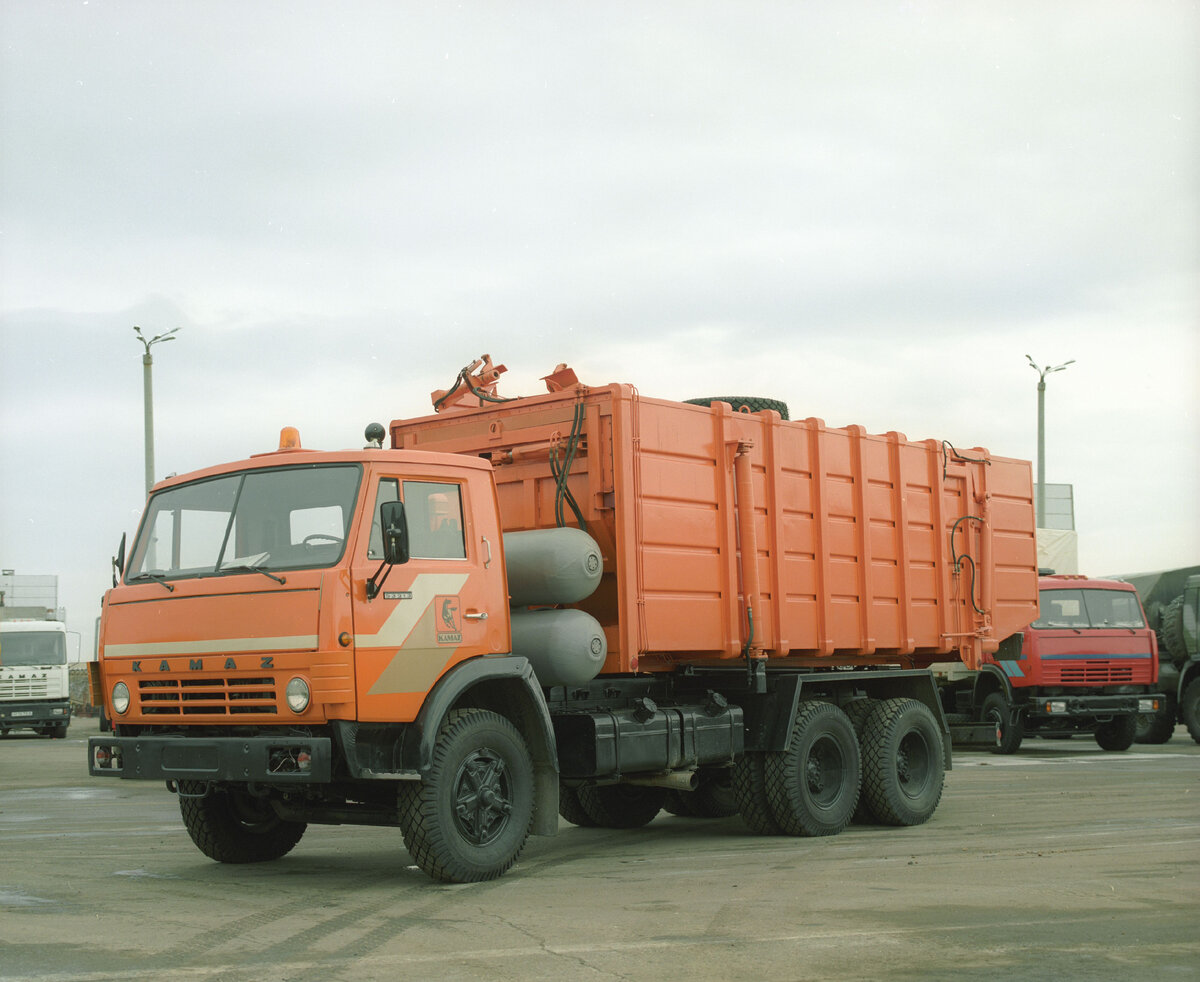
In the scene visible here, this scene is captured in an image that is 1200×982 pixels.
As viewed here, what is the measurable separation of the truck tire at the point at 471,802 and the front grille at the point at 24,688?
1000 inches

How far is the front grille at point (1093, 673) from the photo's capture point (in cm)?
2075

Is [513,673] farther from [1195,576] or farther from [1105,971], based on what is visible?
[1195,576]

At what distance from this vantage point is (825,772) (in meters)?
11.8

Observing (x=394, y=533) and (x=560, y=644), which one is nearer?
(x=394, y=533)

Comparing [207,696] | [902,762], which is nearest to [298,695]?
[207,696]

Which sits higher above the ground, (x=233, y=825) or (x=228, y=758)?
(x=228, y=758)

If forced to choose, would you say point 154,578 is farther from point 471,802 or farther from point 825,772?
point 825,772

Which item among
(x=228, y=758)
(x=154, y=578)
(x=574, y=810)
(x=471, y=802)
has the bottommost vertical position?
(x=574, y=810)

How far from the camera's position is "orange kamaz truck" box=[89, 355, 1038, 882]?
8469mm

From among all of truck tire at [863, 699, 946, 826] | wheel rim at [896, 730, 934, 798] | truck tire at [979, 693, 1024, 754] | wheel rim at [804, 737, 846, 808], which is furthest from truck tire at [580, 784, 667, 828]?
truck tire at [979, 693, 1024, 754]

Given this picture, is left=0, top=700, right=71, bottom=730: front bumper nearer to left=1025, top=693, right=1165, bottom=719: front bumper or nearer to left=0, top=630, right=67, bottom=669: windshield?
left=0, top=630, right=67, bottom=669: windshield

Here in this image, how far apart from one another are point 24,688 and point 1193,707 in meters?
23.1

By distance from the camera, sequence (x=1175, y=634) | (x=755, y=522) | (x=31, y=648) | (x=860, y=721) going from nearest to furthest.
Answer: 1. (x=755, y=522)
2. (x=860, y=721)
3. (x=1175, y=634)
4. (x=31, y=648)

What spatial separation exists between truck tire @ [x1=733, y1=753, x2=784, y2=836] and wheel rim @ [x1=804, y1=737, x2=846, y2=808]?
0.40 metres
